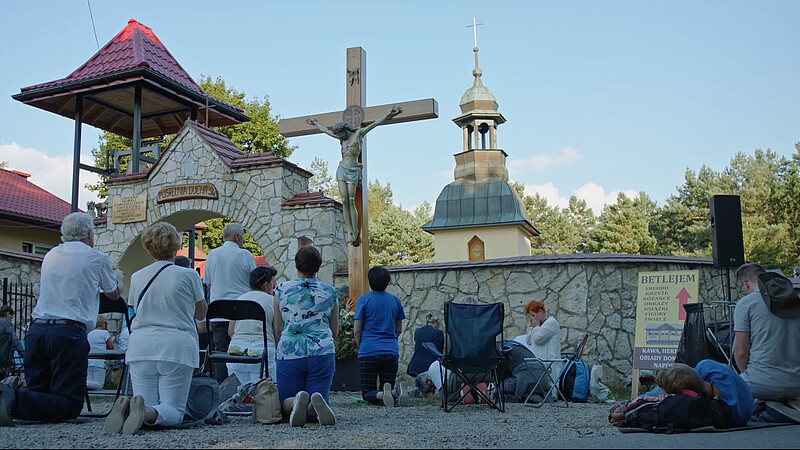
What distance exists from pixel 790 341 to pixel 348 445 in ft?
11.2

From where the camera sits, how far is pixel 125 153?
16.4 meters

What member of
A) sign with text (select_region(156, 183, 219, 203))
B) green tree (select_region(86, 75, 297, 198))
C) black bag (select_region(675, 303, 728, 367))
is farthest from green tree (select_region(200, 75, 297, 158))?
black bag (select_region(675, 303, 728, 367))

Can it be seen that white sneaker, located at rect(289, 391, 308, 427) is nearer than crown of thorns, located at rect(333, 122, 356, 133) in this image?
Yes

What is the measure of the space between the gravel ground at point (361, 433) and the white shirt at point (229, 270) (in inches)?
56.2

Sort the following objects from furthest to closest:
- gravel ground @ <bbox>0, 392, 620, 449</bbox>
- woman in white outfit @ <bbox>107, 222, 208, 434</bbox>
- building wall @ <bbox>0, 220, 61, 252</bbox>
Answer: building wall @ <bbox>0, 220, 61, 252</bbox> → woman in white outfit @ <bbox>107, 222, 208, 434</bbox> → gravel ground @ <bbox>0, 392, 620, 449</bbox>

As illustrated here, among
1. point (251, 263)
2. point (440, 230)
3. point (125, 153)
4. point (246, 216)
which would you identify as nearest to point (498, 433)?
point (251, 263)

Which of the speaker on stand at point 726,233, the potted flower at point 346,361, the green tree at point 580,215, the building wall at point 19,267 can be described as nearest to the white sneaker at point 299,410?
the potted flower at point 346,361

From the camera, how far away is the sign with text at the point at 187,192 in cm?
1286

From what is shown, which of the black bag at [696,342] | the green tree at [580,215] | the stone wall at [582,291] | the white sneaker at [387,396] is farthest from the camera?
the green tree at [580,215]

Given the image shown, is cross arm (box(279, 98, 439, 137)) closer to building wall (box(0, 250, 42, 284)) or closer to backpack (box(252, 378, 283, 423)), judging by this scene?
building wall (box(0, 250, 42, 284))

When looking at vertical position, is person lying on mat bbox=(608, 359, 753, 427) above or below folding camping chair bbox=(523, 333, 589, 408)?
above

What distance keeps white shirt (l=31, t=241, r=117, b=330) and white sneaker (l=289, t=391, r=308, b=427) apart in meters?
1.60

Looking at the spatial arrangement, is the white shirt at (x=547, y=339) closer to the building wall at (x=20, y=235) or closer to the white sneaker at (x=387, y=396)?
the white sneaker at (x=387, y=396)

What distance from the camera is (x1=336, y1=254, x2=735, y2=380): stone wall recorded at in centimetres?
1112
